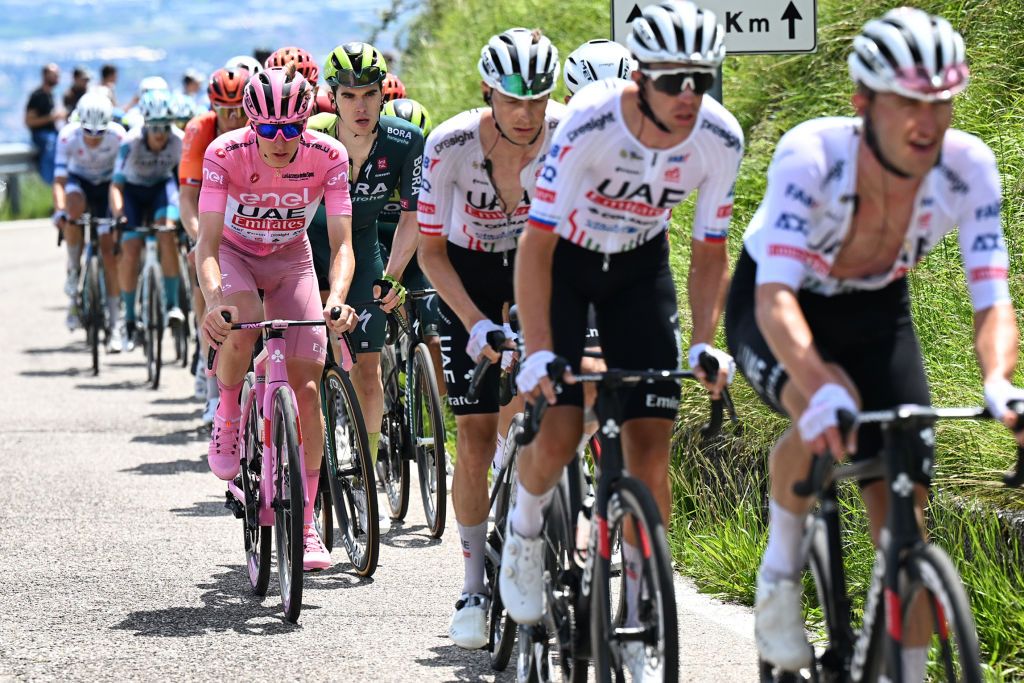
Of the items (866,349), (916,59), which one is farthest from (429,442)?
(916,59)

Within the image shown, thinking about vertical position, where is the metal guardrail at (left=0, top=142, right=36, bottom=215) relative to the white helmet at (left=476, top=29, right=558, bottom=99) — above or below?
above

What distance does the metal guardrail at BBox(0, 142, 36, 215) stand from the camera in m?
32.1

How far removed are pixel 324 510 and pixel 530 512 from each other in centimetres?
294

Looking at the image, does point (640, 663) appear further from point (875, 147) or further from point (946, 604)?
point (875, 147)

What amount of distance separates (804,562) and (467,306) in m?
2.02

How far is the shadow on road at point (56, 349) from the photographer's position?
54.3 ft

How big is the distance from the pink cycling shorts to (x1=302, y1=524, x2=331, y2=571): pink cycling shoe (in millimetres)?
751

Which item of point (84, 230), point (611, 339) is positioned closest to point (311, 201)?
point (611, 339)

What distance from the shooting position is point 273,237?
7508mm

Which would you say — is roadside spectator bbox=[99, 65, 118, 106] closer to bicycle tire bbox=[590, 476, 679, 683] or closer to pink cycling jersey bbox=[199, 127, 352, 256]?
pink cycling jersey bbox=[199, 127, 352, 256]

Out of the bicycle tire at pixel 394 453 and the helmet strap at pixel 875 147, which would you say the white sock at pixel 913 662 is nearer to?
the helmet strap at pixel 875 147

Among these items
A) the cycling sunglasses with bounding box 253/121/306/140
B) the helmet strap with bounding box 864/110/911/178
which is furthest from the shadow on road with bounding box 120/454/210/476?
the helmet strap with bounding box 864/110/911/178

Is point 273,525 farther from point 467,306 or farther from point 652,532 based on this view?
point 652,532

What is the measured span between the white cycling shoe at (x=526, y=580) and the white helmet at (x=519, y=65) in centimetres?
161
